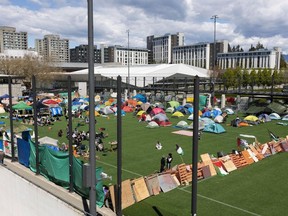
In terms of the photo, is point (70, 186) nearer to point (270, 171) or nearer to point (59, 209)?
point (59, 209)

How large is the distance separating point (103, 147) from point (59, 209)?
12027 mm

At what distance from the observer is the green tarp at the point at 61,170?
11367 millimetres

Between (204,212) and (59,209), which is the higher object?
(59,209)

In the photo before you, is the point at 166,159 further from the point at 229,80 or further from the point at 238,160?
the point at 229,80

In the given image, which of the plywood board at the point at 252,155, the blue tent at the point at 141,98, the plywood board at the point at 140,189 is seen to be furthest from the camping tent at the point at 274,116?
the plywood board at the point at 140,189

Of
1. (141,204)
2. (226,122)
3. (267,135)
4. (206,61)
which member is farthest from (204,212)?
(206,61)

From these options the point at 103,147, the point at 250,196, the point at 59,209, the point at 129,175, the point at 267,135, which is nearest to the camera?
the point at 59,209

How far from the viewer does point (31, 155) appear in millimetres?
14875

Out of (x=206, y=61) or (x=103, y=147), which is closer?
(x=103, y=147)

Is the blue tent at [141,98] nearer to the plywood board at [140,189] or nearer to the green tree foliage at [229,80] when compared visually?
the green tree foliage at [229,80]

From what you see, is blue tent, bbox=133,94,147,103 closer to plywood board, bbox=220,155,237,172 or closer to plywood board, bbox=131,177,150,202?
plywood board, bbox=220,155,237,172

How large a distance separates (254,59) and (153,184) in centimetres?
16487

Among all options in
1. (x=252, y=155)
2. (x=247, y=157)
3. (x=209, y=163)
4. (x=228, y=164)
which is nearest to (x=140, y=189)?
(x=209, y=163)

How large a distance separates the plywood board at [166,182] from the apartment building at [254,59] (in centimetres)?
13605
